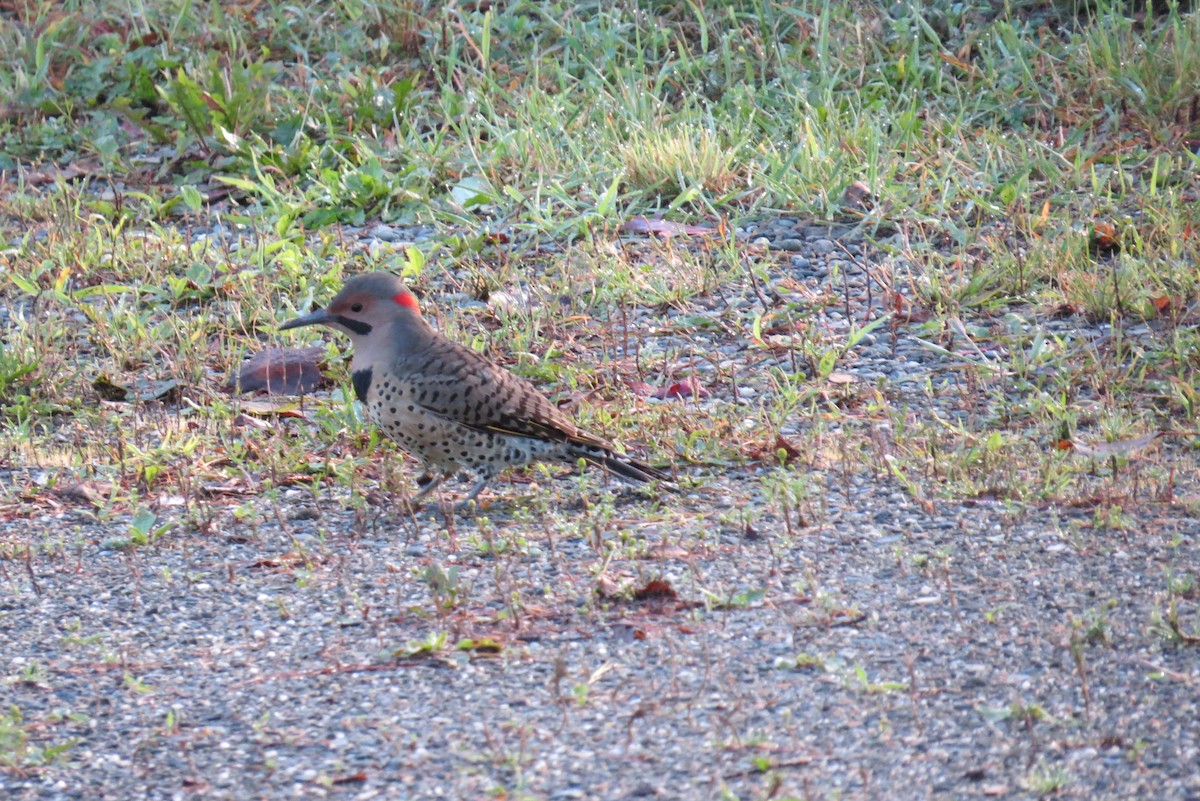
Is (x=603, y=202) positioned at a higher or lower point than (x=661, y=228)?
higher

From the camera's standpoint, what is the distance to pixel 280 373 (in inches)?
274

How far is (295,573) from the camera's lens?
5.07m

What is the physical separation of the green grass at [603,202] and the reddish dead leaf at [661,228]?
78mm

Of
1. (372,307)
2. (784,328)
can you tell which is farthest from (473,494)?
(784,328)

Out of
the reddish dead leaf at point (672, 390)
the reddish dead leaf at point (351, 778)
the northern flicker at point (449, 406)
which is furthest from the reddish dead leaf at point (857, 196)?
the reddish dead leaf at point (351, 778)

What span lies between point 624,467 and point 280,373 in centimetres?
198

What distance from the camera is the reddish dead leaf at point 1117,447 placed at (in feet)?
18.8

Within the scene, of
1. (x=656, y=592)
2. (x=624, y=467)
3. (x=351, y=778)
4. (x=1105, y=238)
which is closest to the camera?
(x=351, y=778)

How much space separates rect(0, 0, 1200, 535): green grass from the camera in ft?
20.7

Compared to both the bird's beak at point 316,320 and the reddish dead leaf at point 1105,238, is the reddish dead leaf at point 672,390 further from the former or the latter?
the reddish dead leaf at point 1105,238

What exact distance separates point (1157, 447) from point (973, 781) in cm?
260

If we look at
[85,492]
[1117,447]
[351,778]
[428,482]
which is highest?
[351,778]

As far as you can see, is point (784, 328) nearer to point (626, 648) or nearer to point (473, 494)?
point (473, 494)

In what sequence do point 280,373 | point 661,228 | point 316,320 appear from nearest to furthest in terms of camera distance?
point 316,320, point 280,373, point 661,228
